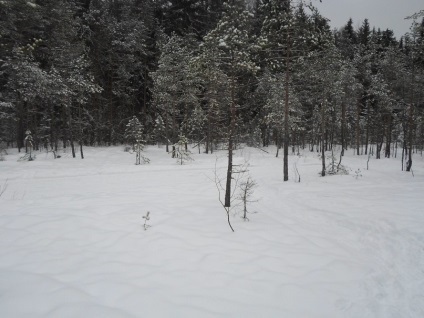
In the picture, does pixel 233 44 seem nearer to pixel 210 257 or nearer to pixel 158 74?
pixel 210 257

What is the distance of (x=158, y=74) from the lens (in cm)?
2858

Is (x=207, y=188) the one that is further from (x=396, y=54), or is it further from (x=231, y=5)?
(x=396, y=54)

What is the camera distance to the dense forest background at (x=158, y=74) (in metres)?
19.0

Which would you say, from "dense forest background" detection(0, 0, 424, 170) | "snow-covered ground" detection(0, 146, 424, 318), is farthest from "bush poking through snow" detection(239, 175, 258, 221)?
"dense forest background" detection(0, 0, 424, 170)

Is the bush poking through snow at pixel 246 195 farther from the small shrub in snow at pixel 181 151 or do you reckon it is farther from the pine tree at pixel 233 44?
the small shrub in snow at pixel 181 151

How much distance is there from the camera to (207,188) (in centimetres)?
1495

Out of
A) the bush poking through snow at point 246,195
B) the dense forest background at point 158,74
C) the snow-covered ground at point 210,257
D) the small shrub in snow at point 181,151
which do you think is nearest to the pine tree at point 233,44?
the bush poking through snow at point 246,195

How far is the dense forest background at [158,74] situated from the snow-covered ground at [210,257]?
853 cm

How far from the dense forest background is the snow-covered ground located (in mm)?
8528

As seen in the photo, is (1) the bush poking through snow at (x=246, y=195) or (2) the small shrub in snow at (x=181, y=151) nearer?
(1) the bush poking through snow at (x=246, y=195)

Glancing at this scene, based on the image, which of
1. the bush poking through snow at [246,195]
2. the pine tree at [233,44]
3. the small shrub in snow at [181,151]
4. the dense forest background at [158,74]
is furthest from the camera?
the small shrub in snow at [181,151]

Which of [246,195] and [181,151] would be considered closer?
[246,195]

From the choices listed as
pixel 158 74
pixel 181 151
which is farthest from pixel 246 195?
pixel 158 74

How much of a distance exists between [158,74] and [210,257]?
25.4m
